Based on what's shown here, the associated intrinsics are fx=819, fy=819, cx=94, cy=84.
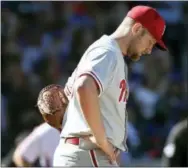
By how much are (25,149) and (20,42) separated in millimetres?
6355

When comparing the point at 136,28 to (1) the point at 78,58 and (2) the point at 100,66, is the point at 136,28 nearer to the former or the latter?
(2) the point at 100,66

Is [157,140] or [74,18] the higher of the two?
[74,18]

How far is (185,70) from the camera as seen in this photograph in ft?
45.6

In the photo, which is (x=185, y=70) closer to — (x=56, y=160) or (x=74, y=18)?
(x=74, y=18)

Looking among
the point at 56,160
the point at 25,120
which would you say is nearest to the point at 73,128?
the point at 56,160

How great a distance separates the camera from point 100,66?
15.9 feet

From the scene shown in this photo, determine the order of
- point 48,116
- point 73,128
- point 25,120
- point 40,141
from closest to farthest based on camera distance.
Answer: point 73,128
point 48,116
point 40,141
point 25,120

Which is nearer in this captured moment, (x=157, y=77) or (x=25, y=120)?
(x=25, y=120)

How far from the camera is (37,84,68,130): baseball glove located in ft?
17.4

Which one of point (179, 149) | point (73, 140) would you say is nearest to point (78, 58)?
point (179, 149)

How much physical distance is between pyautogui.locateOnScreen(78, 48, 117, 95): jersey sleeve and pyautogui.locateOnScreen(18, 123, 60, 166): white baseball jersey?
8.40 feet

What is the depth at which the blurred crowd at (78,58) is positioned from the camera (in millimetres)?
13078

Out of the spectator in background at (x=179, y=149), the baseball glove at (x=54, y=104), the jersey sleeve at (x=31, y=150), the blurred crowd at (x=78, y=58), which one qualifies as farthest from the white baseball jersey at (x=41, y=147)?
the blurred crowd at (x=78, y=58)

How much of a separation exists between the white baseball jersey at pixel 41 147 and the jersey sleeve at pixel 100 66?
2559mm
